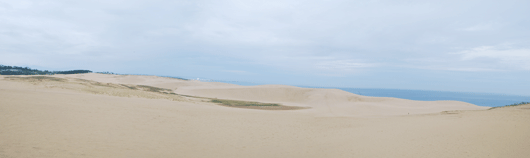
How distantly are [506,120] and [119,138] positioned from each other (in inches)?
610

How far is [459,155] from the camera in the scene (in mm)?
7129

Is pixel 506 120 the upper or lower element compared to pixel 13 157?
upper

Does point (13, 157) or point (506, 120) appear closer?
point (13, 157)

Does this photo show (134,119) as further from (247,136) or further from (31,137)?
(247,136)

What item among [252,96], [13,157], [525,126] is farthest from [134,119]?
[252,96]

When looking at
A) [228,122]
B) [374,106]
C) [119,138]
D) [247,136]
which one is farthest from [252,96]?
[119,138]

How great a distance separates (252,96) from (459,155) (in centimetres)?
3279

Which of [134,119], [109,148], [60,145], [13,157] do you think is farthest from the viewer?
[134,119]

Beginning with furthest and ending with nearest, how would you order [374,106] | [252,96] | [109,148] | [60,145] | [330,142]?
[252,96]
[374,106]
[330,142]
[109,148]
[60,145]

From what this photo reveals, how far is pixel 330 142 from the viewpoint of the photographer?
959 cm

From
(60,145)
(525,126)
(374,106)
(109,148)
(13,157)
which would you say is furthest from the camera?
(374,106)

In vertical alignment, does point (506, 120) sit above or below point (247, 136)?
Result: above

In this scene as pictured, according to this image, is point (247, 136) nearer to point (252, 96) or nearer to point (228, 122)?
point (228, 122)

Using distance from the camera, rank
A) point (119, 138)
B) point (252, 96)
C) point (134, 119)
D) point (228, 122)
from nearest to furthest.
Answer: point (119, 138), point (134, 119), point (228, 122), point (252, 96)
